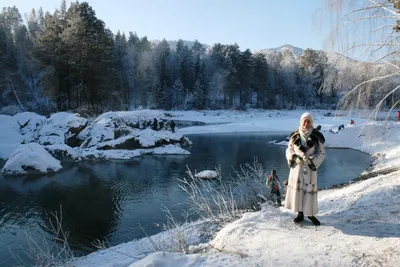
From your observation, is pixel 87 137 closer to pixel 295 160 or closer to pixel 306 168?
pixel 295 160

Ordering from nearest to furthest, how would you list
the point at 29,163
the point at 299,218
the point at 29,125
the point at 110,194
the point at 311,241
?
the point at 311,241
the point at 299,218
the point at 110,194
the point at 29,163
the point at 29,125

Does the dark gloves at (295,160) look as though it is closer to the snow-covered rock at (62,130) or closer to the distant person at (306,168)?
the distant person at (306,168)

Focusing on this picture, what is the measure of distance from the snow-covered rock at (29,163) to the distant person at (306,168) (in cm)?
A: 1686

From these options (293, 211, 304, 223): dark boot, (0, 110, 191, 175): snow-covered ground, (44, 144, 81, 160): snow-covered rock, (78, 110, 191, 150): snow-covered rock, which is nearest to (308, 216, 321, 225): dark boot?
(293, 211, 304, 223): dark boot

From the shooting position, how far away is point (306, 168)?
464 cm

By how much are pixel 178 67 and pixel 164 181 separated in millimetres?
55191

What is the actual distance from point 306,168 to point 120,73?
53903 millimetres

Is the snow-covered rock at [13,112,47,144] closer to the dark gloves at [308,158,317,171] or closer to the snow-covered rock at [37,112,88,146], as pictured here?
the snow-covered rock at [37,112,88,146]

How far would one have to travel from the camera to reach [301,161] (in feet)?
15.2

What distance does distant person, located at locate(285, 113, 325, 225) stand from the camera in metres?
4.61

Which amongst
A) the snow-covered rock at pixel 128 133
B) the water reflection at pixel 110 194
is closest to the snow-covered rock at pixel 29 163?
the water reflection at pixel 110 194

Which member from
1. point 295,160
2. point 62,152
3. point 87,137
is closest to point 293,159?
point 295,160

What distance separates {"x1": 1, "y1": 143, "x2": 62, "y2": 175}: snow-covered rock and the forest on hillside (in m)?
16.2

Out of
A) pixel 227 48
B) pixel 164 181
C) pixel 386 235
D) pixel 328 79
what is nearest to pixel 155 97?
pixel 227 48
